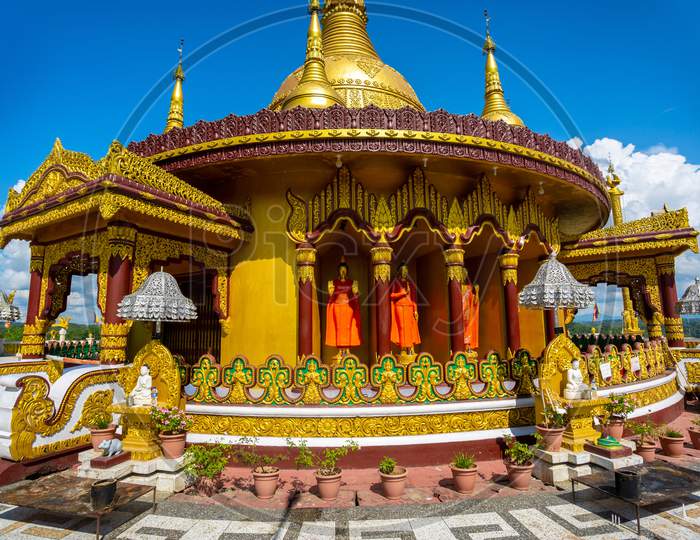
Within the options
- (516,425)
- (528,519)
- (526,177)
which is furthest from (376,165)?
(528,519)

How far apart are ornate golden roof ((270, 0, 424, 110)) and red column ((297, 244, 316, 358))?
19.1 ft

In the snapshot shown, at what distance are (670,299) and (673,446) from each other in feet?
31.2

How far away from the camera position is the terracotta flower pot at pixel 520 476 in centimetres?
576

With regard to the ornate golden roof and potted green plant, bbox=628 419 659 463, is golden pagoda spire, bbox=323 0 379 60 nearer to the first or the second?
the ornate golden roof

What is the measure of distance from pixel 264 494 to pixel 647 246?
1434 cm

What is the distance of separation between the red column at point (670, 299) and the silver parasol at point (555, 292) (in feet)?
34.9

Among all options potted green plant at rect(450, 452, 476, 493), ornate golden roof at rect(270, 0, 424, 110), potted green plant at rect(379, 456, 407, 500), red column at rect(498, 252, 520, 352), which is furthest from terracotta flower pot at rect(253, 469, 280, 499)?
ornate golden roof at rect(270, 0, 424, 110)

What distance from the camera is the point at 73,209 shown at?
7707mm

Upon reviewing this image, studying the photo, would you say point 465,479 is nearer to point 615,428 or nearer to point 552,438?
point 552,438

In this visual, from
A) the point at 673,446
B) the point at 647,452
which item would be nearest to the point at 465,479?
the point at 647,452

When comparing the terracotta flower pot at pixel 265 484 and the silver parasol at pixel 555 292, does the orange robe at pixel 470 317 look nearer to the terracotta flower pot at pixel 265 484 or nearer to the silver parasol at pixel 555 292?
the silver parasol at pixel 555 292

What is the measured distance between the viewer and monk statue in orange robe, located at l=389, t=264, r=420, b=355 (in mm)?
10070

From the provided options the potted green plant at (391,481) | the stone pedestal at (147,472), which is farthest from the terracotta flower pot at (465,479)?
the stone pedestal at (147,472)

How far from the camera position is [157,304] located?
6.22 metres
